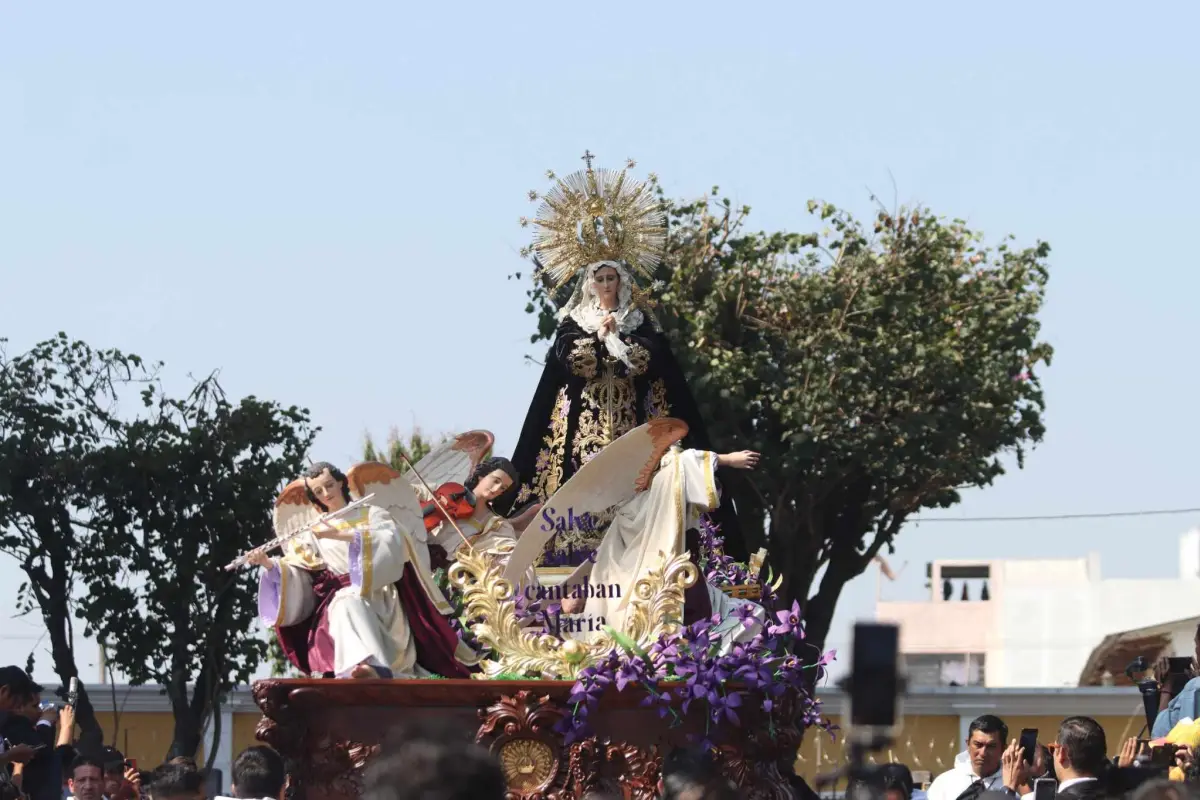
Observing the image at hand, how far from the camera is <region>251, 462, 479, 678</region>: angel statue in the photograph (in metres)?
12.1

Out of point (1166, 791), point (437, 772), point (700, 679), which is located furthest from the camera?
point (700, 679)

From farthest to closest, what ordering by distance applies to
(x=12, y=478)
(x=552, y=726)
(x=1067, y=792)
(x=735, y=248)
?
(x=735, y=248) → (x=12, y=478) → (x=552, y=726) → (x=1067, y=792)

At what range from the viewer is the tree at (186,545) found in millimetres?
23828

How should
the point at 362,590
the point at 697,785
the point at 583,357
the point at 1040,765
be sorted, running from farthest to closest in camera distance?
the point at 583,357 → the point at 362,590 → the point at 1040,765 → the point at 697,785

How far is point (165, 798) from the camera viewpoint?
8.12m

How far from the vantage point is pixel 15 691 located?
394 inches

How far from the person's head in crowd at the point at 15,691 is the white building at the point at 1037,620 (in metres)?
36.0

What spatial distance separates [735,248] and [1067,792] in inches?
720

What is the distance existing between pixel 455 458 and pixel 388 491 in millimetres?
1278

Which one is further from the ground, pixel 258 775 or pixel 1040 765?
pixel 1040 765

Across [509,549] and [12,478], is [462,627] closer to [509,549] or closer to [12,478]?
[509,549]

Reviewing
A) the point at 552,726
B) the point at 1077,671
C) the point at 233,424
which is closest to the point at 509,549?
the point at 552,726

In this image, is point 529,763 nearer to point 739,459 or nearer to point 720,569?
point 720,569

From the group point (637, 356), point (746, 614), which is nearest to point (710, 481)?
point (746, 614)
